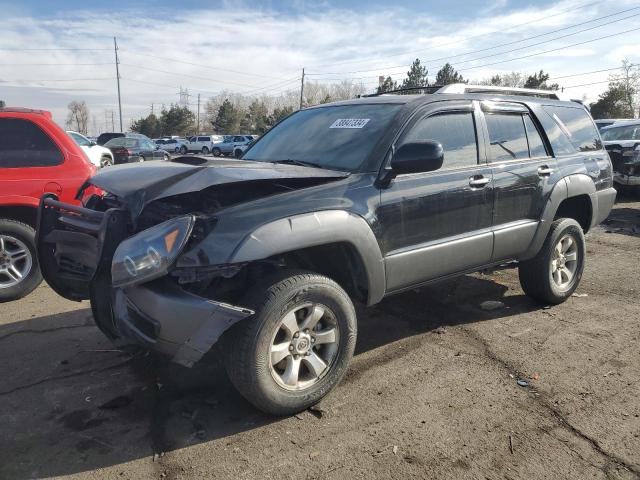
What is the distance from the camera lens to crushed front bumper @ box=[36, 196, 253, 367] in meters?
2.59

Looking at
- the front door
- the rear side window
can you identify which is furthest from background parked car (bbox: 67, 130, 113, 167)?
the front door

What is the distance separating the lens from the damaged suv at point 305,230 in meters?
2.68

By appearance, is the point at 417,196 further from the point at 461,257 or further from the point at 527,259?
the point at 527,259

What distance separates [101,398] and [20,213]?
2868mm

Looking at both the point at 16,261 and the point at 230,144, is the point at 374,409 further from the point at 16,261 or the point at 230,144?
→ the point at 230,144

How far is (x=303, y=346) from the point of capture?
9.91 feet

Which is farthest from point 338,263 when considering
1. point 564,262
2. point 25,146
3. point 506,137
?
point 25,146

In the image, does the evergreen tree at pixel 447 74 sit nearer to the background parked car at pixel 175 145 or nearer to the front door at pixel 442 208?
the background parked car at pixel 175 145

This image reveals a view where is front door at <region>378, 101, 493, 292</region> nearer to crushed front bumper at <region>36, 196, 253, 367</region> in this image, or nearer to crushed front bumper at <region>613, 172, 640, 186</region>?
crushed front bumper at <region>36, 196, 253, 367</region>

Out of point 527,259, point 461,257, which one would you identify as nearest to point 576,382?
point 461,257

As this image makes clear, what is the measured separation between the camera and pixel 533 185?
4.37m

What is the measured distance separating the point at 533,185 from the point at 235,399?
3.07 metres

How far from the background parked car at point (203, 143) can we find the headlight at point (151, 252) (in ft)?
145

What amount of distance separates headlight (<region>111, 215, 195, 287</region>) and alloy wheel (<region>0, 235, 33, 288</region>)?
10.2 feet
